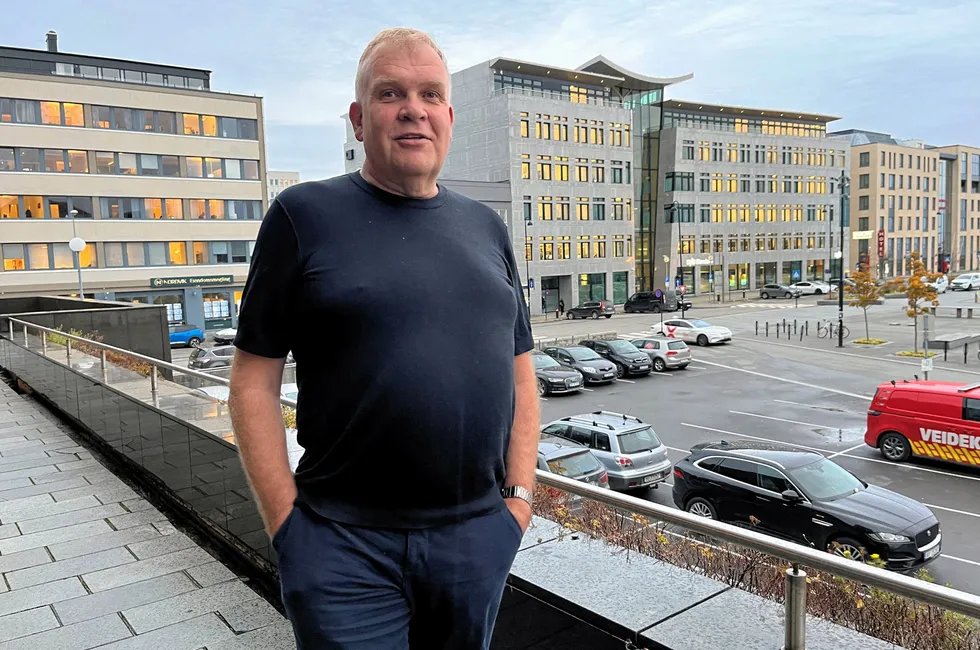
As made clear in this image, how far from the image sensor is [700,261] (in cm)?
8162

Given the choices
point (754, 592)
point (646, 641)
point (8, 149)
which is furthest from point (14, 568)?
point (8, 149)

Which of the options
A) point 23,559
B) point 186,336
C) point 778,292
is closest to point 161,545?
point 23,559

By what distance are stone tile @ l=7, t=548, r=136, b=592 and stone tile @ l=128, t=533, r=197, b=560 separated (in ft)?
0.22

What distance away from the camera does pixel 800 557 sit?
2357 mm

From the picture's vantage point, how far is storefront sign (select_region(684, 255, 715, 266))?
80812 millimetres

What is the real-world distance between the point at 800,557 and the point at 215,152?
57.1m

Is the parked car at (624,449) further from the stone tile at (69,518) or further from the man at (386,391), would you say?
the man at (386,391)

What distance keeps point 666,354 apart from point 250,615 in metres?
Answer: 29.7

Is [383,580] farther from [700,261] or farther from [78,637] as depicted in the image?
[700,261]

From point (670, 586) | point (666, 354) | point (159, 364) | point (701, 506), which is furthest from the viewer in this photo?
point (666, 354)

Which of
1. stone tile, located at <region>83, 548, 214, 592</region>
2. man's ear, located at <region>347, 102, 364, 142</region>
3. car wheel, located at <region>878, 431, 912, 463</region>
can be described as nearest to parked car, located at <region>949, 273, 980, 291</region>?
car wheel, located at <region>878, 431, 912, 463</region>

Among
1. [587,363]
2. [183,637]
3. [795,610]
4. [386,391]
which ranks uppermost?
[386,391]

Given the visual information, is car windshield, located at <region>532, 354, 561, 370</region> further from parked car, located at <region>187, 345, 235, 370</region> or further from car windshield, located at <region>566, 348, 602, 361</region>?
parked car, located at <region>187, 345, 235, 370</region>

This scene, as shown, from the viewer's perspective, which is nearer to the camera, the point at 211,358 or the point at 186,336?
the point at 211,358
